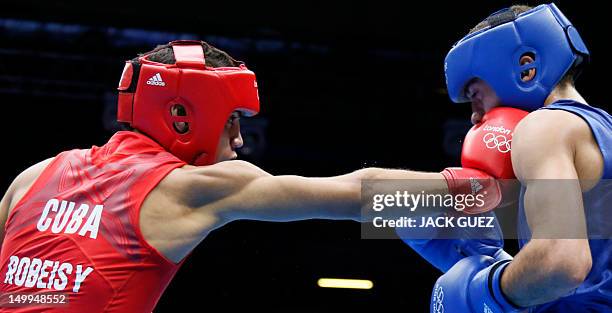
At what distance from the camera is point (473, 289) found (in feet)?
7.46

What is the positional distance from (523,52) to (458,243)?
69cm

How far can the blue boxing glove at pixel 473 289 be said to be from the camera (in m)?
2.16

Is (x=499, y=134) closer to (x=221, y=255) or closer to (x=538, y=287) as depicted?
(x=538, y=287)

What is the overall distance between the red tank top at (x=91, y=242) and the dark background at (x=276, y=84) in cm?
443

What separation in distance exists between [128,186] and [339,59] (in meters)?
5.00

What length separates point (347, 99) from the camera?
7281mm

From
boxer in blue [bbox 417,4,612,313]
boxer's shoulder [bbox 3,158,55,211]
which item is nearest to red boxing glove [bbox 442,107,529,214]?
boxer in blue [bbox 417,4,612,313]

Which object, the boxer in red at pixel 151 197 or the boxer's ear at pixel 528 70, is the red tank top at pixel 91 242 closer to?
the boxer in red at pixel 151 197

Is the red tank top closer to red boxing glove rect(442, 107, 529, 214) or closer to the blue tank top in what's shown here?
red boxing glove rect(442, 107, 529, 214)

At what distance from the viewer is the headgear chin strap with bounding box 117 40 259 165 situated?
249 centimetres

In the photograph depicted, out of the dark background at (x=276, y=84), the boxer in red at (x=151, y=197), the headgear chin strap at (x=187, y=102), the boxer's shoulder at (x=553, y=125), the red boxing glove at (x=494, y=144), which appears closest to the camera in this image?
the boxer's shoulder at (x=553, y=125)

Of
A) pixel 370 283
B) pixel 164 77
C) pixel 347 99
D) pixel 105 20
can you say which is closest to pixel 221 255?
pixel 370 283

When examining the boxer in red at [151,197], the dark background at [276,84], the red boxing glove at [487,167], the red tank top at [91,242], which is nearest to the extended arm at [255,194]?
the boxer in red at [151,197]

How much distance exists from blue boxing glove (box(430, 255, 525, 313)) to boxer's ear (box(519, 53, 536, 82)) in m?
0.59
